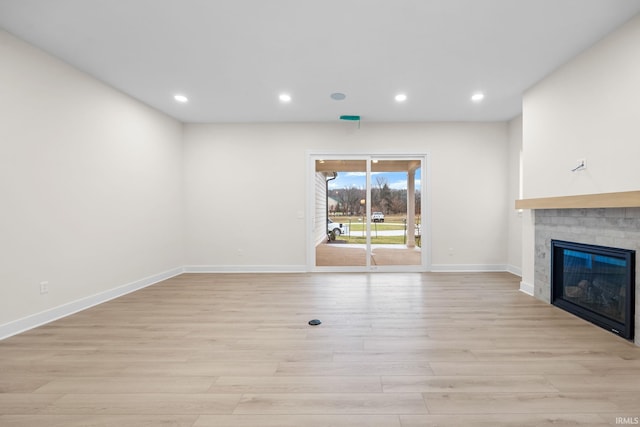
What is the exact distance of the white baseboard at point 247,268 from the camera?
5.29m

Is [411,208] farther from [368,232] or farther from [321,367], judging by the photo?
[321,367]

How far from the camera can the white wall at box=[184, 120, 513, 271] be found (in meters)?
5.21

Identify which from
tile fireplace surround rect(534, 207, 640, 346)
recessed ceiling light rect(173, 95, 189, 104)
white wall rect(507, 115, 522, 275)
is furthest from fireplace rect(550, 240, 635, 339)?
recessed ceiling light rect(173, 95, 189, 104)

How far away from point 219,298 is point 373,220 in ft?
10.3

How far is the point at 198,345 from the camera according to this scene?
2.42 m

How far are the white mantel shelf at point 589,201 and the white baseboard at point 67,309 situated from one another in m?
5.74

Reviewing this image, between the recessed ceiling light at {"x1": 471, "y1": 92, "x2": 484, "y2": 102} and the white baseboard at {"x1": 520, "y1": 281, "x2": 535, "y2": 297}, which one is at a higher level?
the recessed ceiling light at {"x1": 471, "y1": 92, "x2": 484, "y2": 102}

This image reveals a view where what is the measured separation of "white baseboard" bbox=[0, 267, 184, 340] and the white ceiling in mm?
2807

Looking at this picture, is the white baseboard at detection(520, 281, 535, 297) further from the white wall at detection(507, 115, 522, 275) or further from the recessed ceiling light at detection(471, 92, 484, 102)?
the recessed ceiling light at detection(471, 92, 484, 102)

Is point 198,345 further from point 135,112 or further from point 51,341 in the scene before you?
point 135,112

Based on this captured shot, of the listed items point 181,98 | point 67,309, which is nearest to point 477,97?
point 181,98

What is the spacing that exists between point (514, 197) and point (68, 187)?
6752 mm

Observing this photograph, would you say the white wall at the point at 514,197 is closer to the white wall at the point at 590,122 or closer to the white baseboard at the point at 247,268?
the white wall at the point at 590,122

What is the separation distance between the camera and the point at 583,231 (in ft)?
9.96
